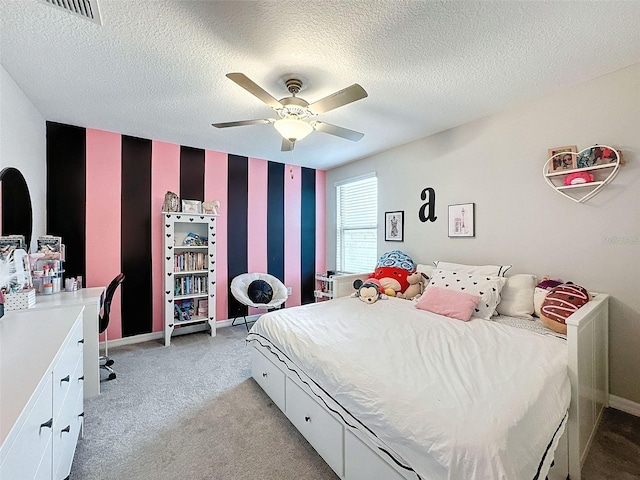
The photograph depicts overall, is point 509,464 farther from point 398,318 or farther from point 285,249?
point 285,249

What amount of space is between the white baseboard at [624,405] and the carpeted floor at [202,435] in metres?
0.06

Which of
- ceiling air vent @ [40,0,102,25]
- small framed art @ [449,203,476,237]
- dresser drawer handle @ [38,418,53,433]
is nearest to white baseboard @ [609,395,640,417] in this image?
small framed art @ [449,203,476,237]

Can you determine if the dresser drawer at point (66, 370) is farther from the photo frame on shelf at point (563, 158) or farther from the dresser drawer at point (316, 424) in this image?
the photo frame on shelf at point (563, 158)

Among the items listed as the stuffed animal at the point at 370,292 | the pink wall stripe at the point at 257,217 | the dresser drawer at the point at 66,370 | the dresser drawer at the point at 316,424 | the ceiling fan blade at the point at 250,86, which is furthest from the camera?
the pink wall stripe at the point at 257,217

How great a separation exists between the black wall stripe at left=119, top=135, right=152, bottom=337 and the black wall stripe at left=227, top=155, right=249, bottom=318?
1.02 m

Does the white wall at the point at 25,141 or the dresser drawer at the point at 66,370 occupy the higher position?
the white wall at the point at 25,141

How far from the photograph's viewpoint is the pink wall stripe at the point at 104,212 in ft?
10.6

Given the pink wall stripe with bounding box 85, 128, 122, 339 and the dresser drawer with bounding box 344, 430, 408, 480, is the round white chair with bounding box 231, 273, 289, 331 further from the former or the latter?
the dresser drawer with bounding box 344, 430, 408, 480

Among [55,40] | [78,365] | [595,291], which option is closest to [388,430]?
[78,365]

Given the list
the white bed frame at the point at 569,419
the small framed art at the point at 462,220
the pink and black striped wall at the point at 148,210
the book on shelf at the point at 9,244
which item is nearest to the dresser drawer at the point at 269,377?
the white bed frame at the point at 569,419

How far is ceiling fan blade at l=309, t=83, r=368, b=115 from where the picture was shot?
5.66ft

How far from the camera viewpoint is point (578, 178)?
2.21 m

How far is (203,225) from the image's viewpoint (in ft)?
12.8

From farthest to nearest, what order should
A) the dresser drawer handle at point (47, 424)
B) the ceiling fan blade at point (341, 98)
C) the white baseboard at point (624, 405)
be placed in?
1. the white baseboard at point (624, 405)
2. the ceiling fan blade at point (341, 98)
3. the dresser drawer handle at point (47, 424)
